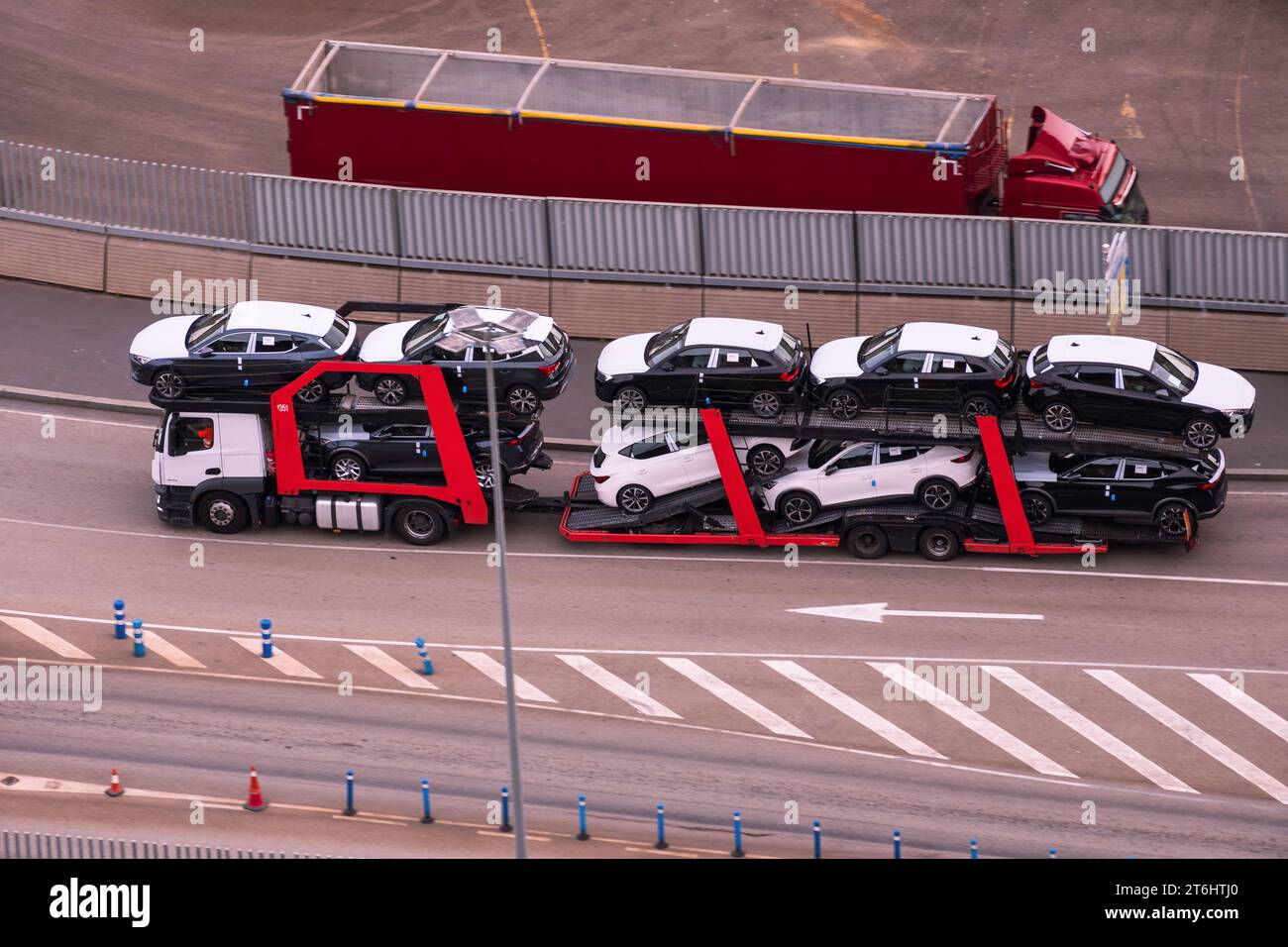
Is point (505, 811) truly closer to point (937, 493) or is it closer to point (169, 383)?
point (937, 493)

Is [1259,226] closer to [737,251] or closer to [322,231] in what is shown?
[737,251]

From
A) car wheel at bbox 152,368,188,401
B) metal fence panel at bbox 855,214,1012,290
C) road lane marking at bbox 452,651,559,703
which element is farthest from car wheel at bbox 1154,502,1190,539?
car wheel at bbox 152,368,188,401

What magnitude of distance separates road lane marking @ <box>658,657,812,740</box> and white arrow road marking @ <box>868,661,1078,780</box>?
7.17ft

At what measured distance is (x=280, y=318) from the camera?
122 ft

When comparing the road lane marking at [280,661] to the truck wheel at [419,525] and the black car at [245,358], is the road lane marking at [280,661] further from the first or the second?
the black car at [245,358]

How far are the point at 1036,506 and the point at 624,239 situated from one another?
1167 cm

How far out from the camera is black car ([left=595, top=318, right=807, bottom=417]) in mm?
36094

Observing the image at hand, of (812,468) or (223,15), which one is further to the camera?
(223,15)

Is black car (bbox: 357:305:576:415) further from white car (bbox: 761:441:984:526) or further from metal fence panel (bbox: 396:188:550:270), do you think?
metal fence panel (bbox: 396:188:550:270)

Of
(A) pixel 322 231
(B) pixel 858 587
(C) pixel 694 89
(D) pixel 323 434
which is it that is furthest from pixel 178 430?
(C) pixel 694 89

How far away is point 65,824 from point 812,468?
13.9 meters

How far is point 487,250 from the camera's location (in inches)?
1746

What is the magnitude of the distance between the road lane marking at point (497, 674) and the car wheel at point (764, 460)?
19.3 ft

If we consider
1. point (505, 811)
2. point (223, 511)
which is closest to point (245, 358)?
point (223, 511)
